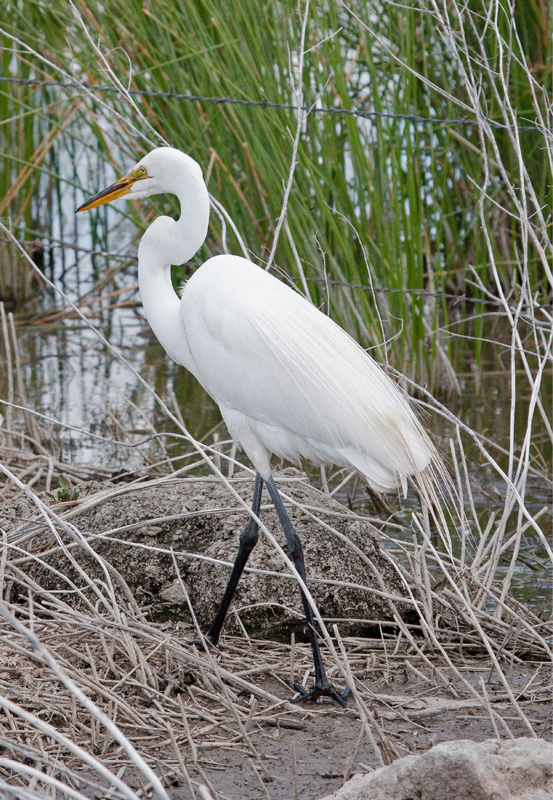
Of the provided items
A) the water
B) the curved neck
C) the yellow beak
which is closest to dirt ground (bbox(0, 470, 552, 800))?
the water

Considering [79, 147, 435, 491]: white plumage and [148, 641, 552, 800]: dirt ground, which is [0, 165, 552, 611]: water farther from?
[148, 641, 552, 800]: dirt ground

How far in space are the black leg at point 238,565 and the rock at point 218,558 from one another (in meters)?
0.09

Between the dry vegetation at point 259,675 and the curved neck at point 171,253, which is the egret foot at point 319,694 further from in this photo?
the curved neck at point 171,253

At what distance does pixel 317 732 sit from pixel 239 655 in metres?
0.50

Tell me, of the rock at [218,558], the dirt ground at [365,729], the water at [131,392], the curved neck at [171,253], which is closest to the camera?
the dirt ground at [365,729]

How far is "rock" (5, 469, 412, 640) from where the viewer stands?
326 centimetres

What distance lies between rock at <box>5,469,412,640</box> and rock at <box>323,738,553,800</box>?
126 cm

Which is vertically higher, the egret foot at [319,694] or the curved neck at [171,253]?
the curved neck at [171,253]

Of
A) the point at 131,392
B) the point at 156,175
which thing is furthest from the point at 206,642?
the point at 131,392

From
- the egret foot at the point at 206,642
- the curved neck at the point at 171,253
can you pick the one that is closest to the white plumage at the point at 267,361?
the curved neck at the point at 171,253

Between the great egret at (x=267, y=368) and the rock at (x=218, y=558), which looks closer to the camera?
the great egret at (x=267, y=368)

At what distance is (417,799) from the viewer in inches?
74.1

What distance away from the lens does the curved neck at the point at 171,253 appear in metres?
3.13

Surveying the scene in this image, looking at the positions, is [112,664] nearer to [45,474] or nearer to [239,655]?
[239,655]
